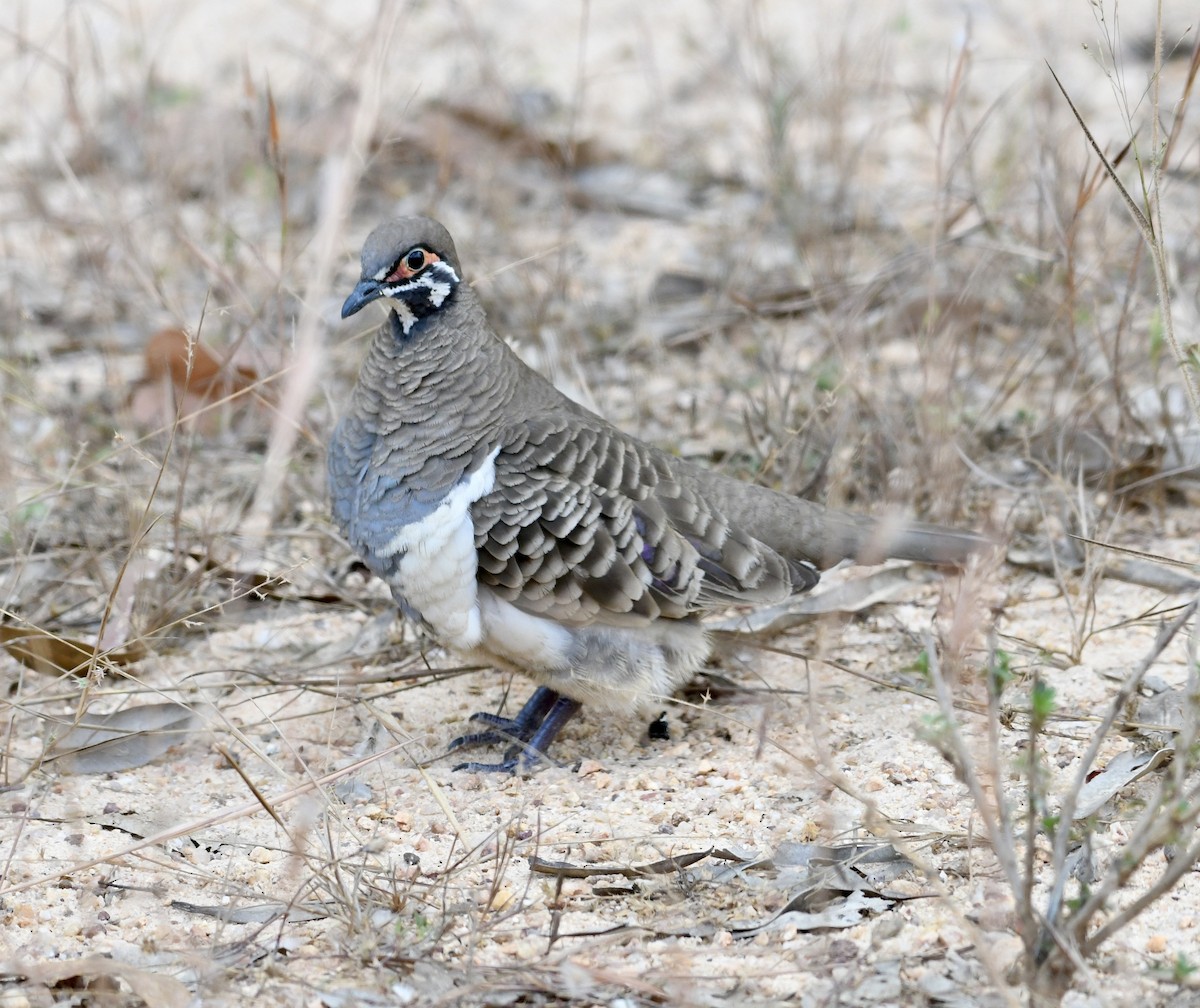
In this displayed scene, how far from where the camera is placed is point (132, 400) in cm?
504

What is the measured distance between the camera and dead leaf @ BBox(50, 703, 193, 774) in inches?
136

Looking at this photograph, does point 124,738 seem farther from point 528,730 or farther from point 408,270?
point 408,270

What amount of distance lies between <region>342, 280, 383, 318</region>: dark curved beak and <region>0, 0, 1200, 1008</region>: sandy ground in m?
0.44

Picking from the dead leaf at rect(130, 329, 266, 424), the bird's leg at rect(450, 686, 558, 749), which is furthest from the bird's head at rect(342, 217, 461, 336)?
the dead leaf at rect(130, 329, 266, 424)

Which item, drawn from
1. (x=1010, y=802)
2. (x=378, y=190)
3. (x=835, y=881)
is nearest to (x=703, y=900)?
(x=835, y=881)

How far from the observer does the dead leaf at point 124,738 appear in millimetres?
3453

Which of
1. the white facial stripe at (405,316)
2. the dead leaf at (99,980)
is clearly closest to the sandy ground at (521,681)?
the dead leaf at (99,980)

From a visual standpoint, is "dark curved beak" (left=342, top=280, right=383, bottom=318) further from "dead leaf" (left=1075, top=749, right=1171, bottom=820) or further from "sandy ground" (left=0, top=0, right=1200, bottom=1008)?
A: "dead leaf" (left=1075, top=749, right=1171, bottom=820)

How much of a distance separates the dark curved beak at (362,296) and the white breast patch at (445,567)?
1.61ft

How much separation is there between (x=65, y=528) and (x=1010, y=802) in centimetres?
290

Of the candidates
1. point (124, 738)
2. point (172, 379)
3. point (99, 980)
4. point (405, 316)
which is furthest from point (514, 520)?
point (172, 379)

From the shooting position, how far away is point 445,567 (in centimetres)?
338

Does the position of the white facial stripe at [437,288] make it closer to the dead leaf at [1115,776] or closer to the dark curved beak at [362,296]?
the dark curved beak at [362,296]

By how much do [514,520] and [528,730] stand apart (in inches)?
26.9
